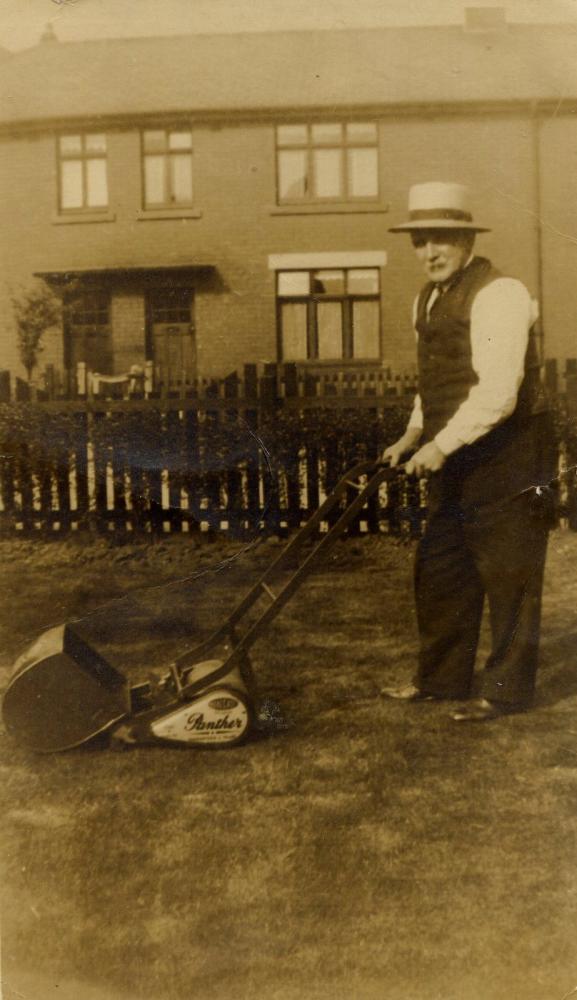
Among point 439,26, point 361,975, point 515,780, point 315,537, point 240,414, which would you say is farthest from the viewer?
point 315,537

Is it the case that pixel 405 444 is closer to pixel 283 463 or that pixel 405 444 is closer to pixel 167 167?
pixel 283 463

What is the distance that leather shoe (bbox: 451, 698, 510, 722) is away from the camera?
2.53 metres

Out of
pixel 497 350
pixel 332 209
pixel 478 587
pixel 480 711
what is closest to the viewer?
pixel 497 350

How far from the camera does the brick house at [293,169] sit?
237cm

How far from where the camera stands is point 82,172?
2354mm

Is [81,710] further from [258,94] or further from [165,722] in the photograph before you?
[258,94]

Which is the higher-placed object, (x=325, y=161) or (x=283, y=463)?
(x=325, y=161)

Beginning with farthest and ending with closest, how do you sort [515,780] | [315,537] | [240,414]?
[315,537], [240,414], [515,780]

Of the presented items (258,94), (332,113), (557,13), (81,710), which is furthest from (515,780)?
(557,13)

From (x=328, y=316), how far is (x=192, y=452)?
→ 24.1 inches

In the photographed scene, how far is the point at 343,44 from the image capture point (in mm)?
2363

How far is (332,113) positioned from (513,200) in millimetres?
584

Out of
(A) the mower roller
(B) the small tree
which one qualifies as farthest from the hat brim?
(B) the small tree

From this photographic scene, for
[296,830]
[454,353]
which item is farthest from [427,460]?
[296,830]
